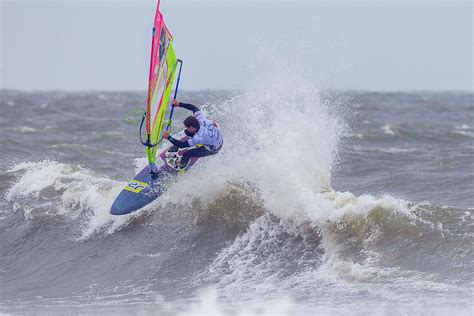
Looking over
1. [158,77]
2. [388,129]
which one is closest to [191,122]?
[158,77]

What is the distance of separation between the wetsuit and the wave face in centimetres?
82

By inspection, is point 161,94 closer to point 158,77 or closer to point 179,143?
point 158,77

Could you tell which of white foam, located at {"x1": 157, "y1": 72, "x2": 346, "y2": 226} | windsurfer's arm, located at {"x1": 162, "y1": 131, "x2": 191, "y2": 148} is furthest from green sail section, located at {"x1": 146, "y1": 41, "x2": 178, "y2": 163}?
white foam, located at {"x1": 157, "y1": 72, "x2": 346, "y2": 226}

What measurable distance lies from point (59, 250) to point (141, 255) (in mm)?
1372

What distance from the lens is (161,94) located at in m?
10.1

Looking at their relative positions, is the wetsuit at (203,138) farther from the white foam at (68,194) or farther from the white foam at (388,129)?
the white foam at (388,129)

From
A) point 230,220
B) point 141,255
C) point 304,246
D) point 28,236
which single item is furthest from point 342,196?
point 28,236

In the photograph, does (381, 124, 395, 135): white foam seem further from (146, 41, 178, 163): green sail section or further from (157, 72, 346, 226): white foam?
(146, 41, 178, 163): green sail section

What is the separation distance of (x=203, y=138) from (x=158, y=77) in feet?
3.48

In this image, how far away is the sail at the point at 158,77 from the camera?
925 cm

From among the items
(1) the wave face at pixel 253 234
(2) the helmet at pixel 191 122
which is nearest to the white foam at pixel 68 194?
(1) the wave face at pixel 253 234

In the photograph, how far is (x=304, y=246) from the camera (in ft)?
31.9

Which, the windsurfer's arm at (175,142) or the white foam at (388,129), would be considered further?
the white foam at (388,129)

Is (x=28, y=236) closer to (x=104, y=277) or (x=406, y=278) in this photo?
(x=104, y=277)
